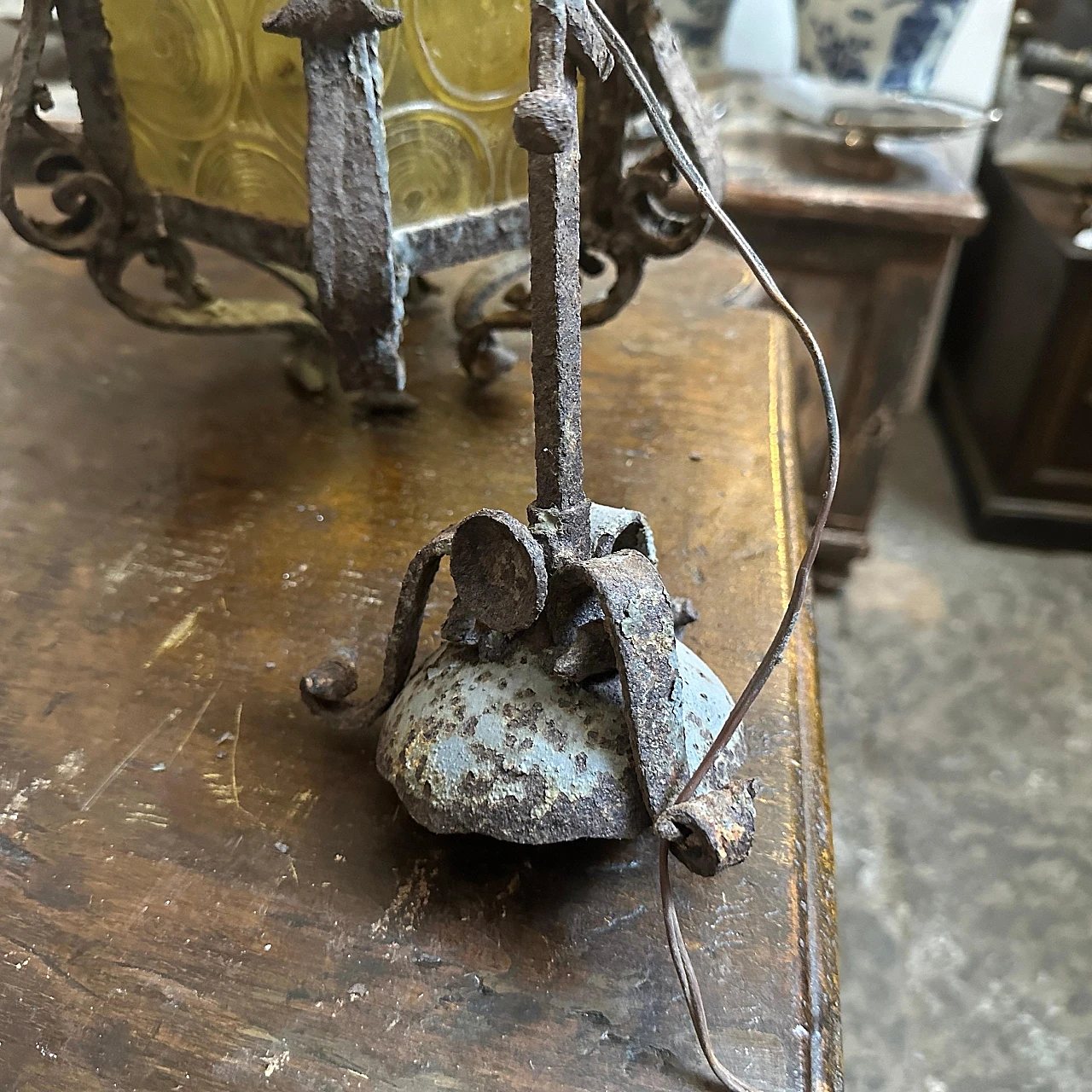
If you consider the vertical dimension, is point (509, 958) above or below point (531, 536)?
below

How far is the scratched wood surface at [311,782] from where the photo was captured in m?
0.36

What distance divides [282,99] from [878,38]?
2.78 ft

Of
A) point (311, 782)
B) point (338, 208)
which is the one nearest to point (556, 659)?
point (311, 782)

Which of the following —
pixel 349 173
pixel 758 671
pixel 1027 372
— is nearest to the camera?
pixel 758 671

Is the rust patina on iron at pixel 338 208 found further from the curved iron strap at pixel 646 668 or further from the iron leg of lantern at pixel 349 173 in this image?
the curved iron strap at pixel 646 668

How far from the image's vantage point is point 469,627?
0.43m

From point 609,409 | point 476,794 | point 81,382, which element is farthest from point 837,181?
point 476,794

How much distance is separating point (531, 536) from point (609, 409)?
338 millimetres

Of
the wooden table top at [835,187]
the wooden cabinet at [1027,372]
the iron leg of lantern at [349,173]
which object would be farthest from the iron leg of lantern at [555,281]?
the wooden cabinet at [1027,372]

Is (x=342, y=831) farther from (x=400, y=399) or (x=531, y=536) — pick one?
(x=400, y=399)

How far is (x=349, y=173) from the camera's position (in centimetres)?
48

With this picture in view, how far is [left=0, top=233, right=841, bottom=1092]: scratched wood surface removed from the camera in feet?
1.18

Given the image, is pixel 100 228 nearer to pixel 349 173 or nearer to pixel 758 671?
pixel 349 173

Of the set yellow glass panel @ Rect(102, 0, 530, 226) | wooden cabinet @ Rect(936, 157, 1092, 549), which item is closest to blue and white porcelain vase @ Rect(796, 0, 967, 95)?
wooden cabinet @ Rect(936, 157, 1092, 549)
